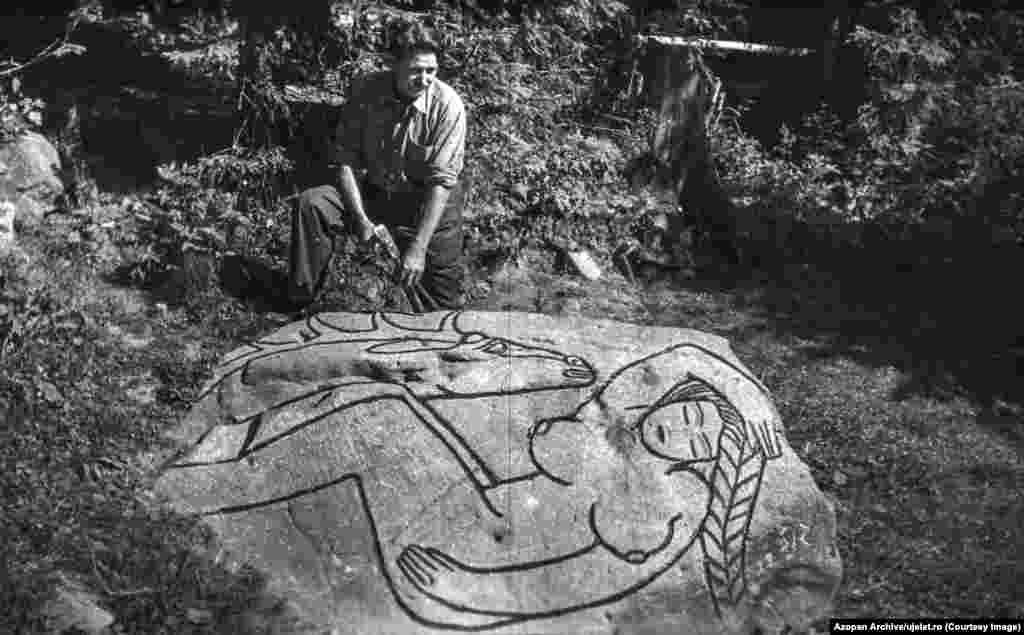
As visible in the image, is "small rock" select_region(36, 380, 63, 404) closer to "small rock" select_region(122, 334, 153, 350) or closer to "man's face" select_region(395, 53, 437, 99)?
"small rock" select_region(122, 334, 153, 350)

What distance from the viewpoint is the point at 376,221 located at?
222 inches

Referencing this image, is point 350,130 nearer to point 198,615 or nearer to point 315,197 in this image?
point 315,197

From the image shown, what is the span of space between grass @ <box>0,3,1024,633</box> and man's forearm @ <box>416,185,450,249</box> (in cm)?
78

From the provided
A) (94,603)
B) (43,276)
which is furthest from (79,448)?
(43,276)

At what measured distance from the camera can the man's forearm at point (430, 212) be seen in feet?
17.6

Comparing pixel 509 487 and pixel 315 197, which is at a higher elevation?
pixel 315 197

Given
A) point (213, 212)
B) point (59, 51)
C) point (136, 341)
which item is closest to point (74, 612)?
point (136, 341)

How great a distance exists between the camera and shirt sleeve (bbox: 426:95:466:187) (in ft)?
17.6

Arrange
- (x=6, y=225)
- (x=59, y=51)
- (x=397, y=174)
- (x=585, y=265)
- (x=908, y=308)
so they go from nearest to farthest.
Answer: (x=397, y=174) → (x=6, y=225) → (x=59, y=51) → (x=908, y=308) → (x=585, y=265)

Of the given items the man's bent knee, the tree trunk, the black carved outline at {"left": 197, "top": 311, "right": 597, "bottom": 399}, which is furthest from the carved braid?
the tree trunk

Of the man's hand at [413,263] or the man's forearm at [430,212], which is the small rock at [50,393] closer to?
the man's hand at [413,263]

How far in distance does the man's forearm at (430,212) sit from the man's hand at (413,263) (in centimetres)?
3

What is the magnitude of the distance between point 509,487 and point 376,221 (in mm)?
2057

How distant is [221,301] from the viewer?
582 cm
